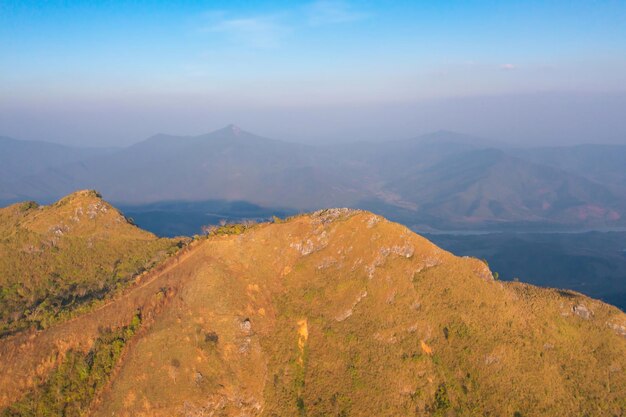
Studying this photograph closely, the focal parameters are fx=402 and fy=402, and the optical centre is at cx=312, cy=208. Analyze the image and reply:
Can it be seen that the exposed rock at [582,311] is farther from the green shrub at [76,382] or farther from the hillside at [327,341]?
the green shrub at [76,382]

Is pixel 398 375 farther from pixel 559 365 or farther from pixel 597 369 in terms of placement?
pixel 597 369

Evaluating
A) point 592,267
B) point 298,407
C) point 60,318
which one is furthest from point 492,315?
point 592,267

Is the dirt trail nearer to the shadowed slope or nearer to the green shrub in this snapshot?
the green shrub

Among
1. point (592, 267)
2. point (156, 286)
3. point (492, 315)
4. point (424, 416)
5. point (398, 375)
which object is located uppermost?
point (156, 286)

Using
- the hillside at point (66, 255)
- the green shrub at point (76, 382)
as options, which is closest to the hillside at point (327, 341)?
the green shrub at point (76, 382)

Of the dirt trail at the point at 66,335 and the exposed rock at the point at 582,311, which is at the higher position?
the dirt trail at the point at 66,335

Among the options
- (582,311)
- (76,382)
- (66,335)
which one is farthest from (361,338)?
(66,335)

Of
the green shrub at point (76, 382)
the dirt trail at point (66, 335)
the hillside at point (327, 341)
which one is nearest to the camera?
the green shrub at point (76, 382)
